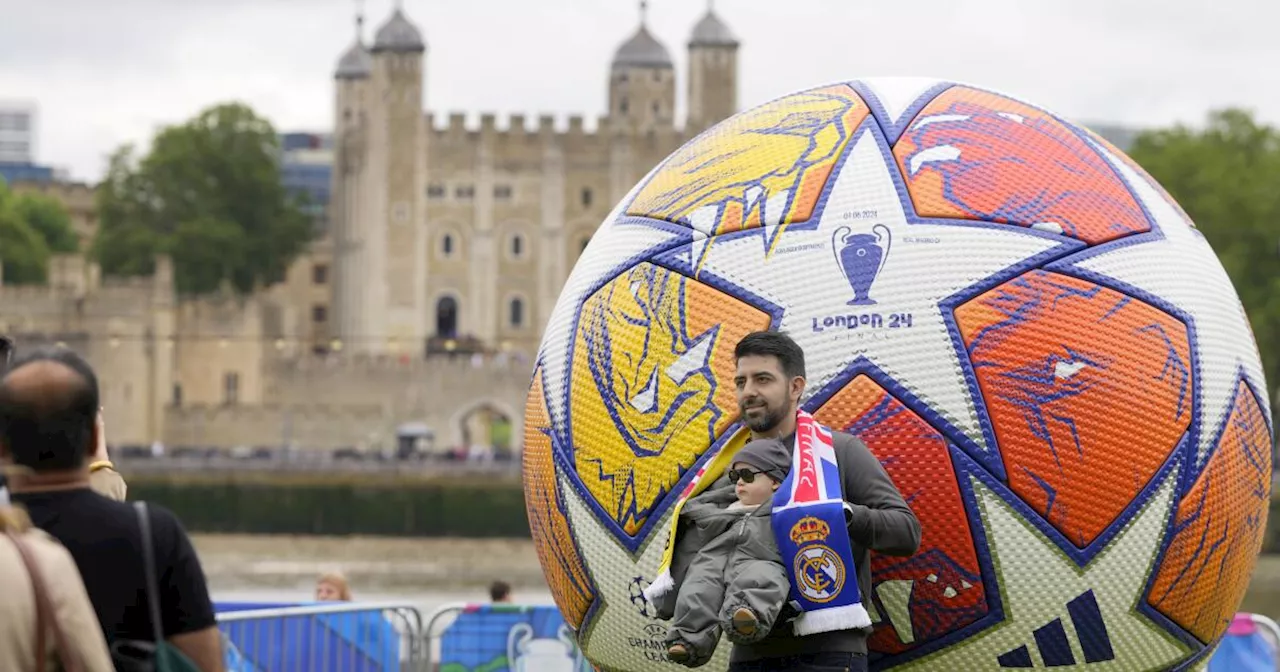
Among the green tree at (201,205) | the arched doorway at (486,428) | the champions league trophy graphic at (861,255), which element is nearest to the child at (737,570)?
the champions league trophy graphic at (861,255)

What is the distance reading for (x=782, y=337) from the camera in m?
6.72

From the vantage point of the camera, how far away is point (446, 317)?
299ft

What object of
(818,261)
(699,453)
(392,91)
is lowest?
(699,453)

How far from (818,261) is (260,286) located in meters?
79.7

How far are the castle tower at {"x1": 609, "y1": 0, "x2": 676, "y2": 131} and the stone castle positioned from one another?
5 centimetres

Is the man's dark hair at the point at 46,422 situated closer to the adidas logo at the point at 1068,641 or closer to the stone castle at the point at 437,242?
the adidas logo at the point at 1068,641

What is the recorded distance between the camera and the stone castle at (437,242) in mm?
76000

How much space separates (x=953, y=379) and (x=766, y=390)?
80cm

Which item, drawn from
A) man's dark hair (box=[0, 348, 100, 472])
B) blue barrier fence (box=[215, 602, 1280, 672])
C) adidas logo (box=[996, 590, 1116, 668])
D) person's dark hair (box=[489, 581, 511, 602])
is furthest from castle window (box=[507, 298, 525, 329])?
man's dark hair (box=[0, 348, 100, 472])

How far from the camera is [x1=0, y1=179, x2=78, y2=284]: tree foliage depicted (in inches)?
3164

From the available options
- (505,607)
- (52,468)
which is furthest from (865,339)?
(505,607)

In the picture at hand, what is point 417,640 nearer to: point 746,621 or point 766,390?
point 766,390

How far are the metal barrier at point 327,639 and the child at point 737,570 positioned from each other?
5.15m

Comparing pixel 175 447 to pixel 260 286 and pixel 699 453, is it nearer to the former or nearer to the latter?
pixel 260 286
